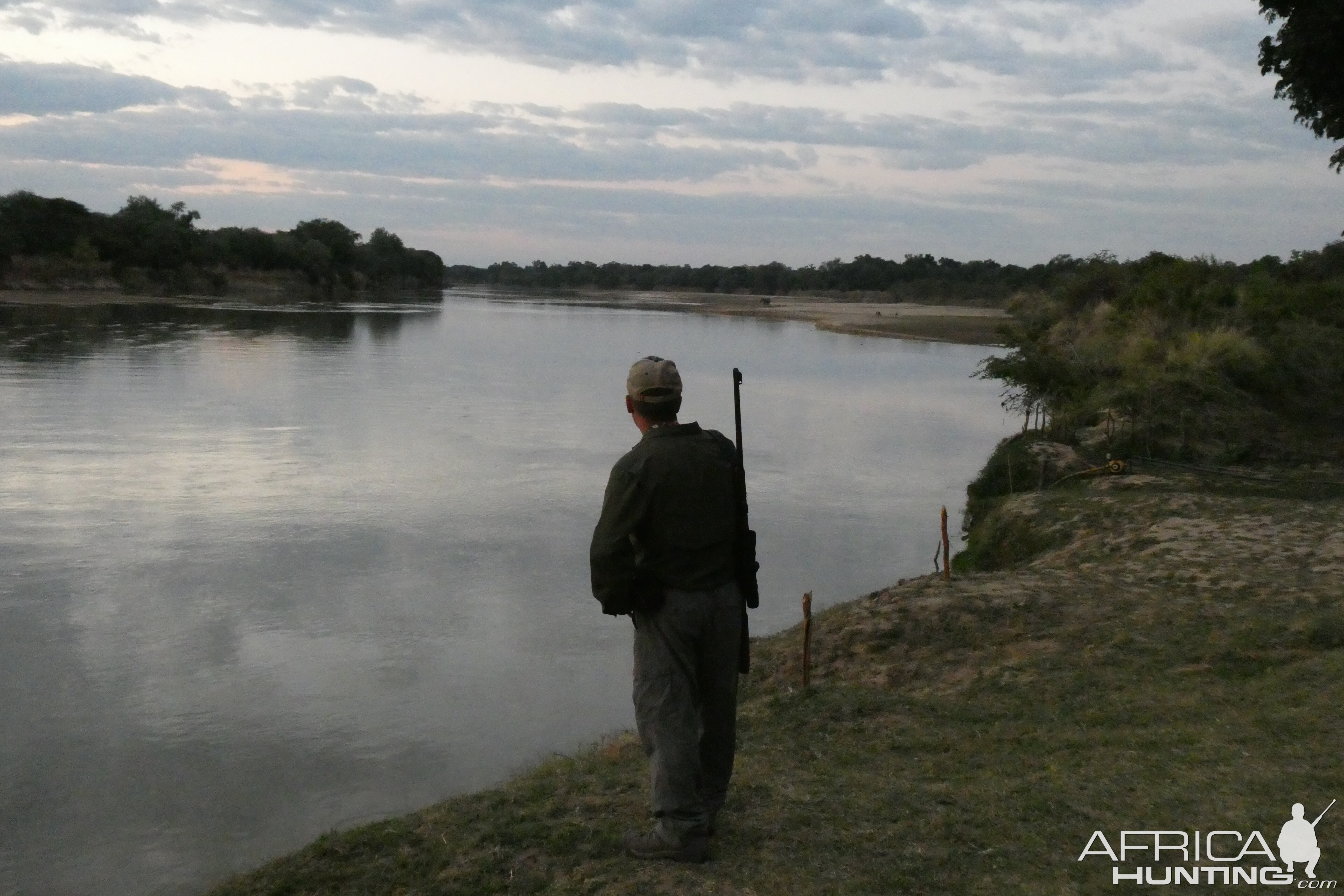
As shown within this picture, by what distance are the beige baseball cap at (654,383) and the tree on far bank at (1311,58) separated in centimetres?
1569

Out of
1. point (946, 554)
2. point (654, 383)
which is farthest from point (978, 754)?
point (946, 554)

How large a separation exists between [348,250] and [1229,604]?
123 m

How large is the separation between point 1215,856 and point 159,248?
9500 centimetres

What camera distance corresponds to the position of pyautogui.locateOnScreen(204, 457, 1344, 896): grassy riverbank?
4500 millimetres

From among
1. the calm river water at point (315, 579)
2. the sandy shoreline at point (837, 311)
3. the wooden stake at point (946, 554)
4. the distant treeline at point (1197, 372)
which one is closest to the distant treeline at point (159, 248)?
the sandy shoreline at point (837, 311)

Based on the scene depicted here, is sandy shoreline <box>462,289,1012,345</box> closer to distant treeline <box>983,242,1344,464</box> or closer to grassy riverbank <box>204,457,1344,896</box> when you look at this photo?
distant treeline <box>983,242,1344,464</box>

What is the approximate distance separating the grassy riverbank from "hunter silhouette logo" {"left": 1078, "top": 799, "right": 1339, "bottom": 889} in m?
0.07

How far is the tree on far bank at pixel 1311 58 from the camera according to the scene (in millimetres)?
16406

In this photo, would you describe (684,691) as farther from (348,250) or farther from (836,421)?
(348,250)

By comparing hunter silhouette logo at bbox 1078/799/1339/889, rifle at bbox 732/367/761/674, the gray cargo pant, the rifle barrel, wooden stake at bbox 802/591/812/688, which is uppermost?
the rifle barrel

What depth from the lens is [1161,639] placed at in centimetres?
802

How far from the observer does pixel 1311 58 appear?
17047 millimetres

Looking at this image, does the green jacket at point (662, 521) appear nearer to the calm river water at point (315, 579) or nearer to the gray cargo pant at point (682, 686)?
the gray cargo pant at point (682, 686)

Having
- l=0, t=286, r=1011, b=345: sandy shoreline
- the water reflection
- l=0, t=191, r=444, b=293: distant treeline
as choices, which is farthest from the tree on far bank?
l=0, t=191, r=444, b=293: distant treeline
